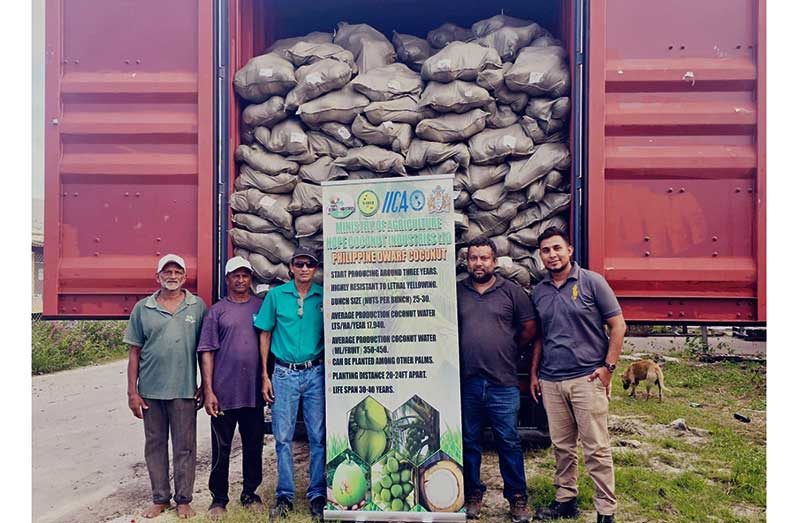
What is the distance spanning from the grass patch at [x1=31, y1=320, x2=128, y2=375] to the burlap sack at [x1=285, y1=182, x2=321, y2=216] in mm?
7360

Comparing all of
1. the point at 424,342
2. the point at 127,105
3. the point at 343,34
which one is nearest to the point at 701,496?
the point at 424,342

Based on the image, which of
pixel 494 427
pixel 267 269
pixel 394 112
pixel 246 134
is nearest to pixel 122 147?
pixel 246 134

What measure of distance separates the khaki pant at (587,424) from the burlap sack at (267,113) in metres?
2.07

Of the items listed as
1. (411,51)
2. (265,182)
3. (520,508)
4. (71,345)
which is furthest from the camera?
(71,345)

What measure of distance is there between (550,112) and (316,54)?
1.35 meters

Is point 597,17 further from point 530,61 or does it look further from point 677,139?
point 677,139

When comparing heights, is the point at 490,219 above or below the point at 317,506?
above

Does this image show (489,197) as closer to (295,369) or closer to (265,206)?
(265,206)

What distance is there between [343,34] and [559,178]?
1.57m

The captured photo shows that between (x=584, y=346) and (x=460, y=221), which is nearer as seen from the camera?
(x=584, y=346)

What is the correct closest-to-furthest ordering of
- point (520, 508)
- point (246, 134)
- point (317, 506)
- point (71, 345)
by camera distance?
point (520, 508) → point (317, 506) → point (246, 134) → point (71, 345)

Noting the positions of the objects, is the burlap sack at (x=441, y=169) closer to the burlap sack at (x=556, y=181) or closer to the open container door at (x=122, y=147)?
the burlap sack at (x=556, y=181)

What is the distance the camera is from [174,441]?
324 centimetres

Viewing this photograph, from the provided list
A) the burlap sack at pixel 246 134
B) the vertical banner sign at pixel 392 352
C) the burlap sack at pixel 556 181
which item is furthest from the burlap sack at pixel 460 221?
the burlap sack at pixel 246 134
